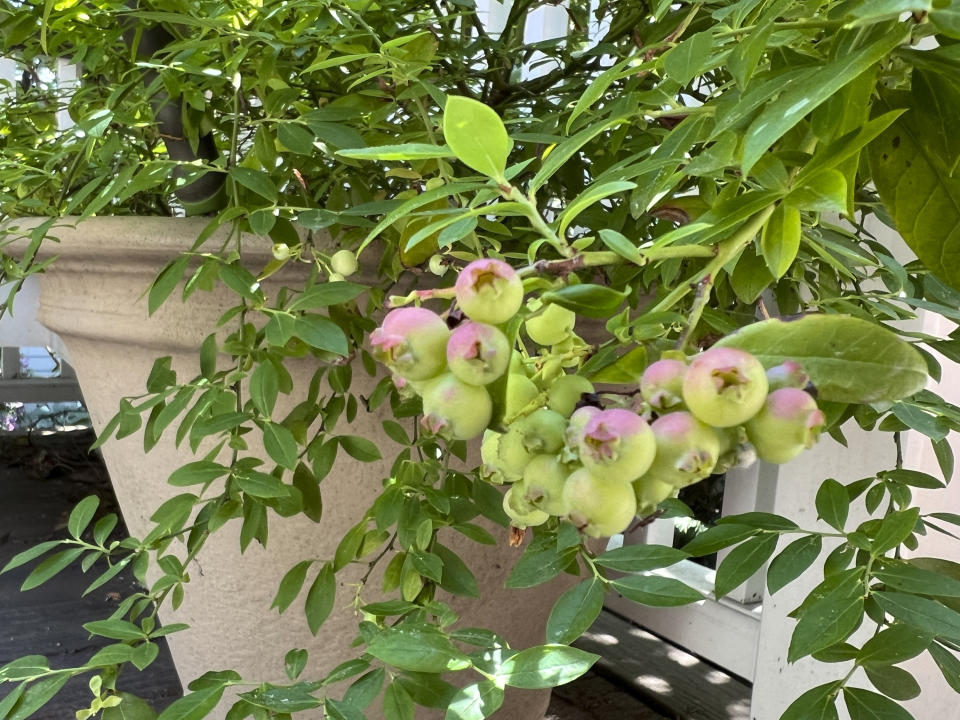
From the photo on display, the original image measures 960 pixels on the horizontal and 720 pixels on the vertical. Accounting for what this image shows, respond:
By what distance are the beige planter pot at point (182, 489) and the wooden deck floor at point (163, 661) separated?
194 mm

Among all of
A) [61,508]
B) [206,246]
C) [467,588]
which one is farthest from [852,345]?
[61,508]

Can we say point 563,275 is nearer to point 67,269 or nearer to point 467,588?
point 467,588

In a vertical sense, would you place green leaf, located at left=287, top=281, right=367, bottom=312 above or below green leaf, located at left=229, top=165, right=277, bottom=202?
below

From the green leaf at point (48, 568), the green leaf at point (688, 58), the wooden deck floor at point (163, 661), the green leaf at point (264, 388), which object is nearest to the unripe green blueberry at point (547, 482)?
the green leaf at point (688, 58)

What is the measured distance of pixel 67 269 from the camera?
56cm

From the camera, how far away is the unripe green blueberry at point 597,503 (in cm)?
16

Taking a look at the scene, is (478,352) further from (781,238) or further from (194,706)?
(194,706)

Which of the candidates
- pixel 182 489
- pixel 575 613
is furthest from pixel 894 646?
pixel 182 489

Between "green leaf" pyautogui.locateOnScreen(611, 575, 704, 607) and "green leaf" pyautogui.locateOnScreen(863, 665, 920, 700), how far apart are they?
0.10 m

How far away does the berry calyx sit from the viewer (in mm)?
162

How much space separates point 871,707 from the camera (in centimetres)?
29

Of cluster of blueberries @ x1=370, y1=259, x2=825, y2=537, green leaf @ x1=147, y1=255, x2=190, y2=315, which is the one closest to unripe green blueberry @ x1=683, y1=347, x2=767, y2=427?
cluster of blueberries @ x1=370, y1=259, x2=825, y2=537

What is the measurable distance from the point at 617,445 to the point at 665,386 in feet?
0.07

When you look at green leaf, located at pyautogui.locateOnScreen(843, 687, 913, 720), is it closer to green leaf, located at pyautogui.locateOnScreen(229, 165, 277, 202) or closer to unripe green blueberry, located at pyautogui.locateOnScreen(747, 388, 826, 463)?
unripe green blueberry, located at pyautogui.locateOnScreen(747, 388, 826, 463)
